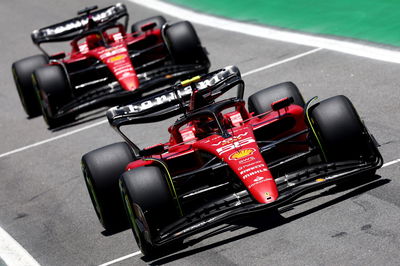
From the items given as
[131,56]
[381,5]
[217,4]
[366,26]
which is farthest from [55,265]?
[217,4]

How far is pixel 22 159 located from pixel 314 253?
7636 millimetres

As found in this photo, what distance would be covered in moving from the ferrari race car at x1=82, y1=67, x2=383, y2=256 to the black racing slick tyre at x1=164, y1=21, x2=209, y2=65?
540cm

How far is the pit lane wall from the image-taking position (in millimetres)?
16812

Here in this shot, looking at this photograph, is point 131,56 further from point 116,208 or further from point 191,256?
point 191,256

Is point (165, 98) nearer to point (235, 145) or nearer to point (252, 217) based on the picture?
point (235, 145)

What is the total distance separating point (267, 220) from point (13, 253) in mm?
2974

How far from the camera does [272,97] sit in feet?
35.6

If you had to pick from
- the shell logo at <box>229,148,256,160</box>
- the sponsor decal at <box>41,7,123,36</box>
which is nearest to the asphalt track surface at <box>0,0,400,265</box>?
the shell logo at <box>229,148,256,160</box>

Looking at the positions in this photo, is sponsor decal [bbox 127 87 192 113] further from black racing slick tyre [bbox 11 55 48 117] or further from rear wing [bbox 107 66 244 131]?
black racing slick tyre [bbox 11 55 48 117]

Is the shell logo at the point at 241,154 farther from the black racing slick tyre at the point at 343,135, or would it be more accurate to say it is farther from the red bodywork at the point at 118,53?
the red bodywork at the point at 118,53

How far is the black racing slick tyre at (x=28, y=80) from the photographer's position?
672 inches

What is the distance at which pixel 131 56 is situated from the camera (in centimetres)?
1614

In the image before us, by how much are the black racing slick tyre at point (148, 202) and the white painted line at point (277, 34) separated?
6.66 meters

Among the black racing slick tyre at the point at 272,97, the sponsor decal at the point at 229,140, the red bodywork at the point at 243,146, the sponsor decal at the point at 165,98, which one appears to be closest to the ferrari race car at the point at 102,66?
the sponsor decal at the point at 165,98
